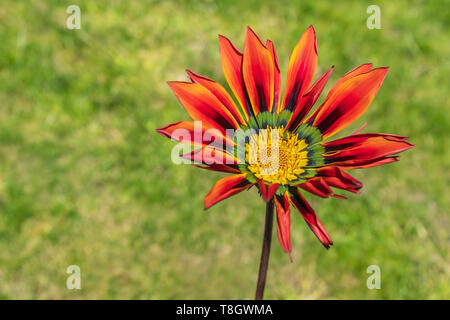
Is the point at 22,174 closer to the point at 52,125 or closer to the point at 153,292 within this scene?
the point at 52,125

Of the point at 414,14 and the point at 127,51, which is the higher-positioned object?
the point at 414,14

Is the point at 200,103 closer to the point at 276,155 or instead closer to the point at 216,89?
the point at 216,89

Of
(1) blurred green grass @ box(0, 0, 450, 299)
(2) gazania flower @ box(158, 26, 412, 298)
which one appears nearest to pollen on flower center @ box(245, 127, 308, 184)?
(2) gazania flower @ box(158, 26, 412, 298)

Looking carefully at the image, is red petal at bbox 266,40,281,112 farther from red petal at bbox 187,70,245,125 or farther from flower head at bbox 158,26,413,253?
red petal at bbox 187,70,245,125

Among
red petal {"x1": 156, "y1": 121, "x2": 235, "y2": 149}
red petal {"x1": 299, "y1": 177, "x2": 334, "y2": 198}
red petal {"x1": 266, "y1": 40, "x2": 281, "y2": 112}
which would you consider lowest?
red petal {"x1": 299, "y1": 177, "x2": 334, "y2": 198}

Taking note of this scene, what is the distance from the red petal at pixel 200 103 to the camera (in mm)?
874

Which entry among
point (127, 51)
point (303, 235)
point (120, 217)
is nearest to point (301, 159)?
point (303, 235)

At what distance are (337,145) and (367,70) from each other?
166mm

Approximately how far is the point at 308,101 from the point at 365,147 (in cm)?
15

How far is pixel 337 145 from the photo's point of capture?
37.3 inches

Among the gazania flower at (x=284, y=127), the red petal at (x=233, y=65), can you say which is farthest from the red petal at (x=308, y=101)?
the red petal at (x=233, y=65)

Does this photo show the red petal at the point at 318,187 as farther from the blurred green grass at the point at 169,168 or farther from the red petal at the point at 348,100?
the blurred green grass at the point at 169,168

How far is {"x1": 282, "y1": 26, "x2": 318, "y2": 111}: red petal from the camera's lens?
0.91 metres

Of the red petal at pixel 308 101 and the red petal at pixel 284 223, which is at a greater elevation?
the red petal at pixel 308 101
